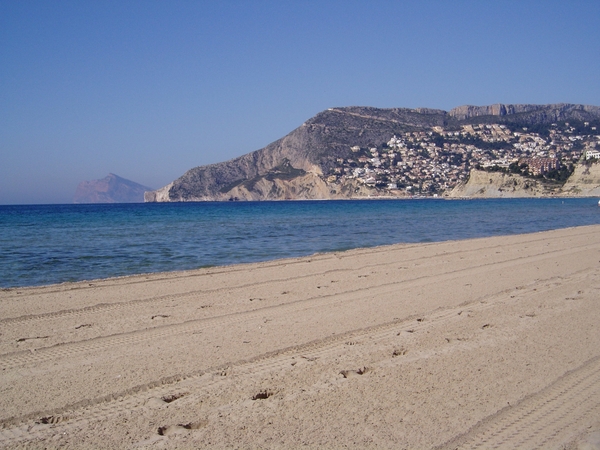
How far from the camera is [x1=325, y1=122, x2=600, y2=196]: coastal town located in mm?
131812

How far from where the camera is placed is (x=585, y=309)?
25.0 feet

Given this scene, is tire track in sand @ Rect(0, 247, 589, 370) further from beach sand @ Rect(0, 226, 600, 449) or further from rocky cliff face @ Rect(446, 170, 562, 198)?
rocky cliff face @ Rect(446, 170, 562, 198)

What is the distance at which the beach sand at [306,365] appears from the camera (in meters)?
3.98

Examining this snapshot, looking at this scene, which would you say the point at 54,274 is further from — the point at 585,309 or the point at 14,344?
the point at 585,309

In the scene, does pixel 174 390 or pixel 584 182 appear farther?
pixel 584 182

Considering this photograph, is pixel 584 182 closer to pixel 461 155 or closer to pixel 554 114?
pixel 461 155

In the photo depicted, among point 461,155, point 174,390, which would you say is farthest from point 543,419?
point 461,155

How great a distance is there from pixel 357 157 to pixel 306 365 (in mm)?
144128

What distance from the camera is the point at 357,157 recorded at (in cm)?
14712

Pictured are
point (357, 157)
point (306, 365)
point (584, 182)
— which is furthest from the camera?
point (357, 157)

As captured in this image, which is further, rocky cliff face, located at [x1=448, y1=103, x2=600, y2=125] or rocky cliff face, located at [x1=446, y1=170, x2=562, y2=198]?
rocky cliff face, located at [x1=448, y1=103, x2=600, y2=125]

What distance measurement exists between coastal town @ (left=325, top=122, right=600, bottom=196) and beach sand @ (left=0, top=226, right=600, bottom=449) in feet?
389

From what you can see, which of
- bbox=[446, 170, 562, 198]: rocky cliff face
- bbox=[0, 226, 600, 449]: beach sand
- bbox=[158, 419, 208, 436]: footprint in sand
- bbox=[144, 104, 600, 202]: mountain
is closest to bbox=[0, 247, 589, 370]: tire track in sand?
bbox=[0, 226, 600, 449]: beach sand

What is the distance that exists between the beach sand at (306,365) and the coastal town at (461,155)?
119 meters
